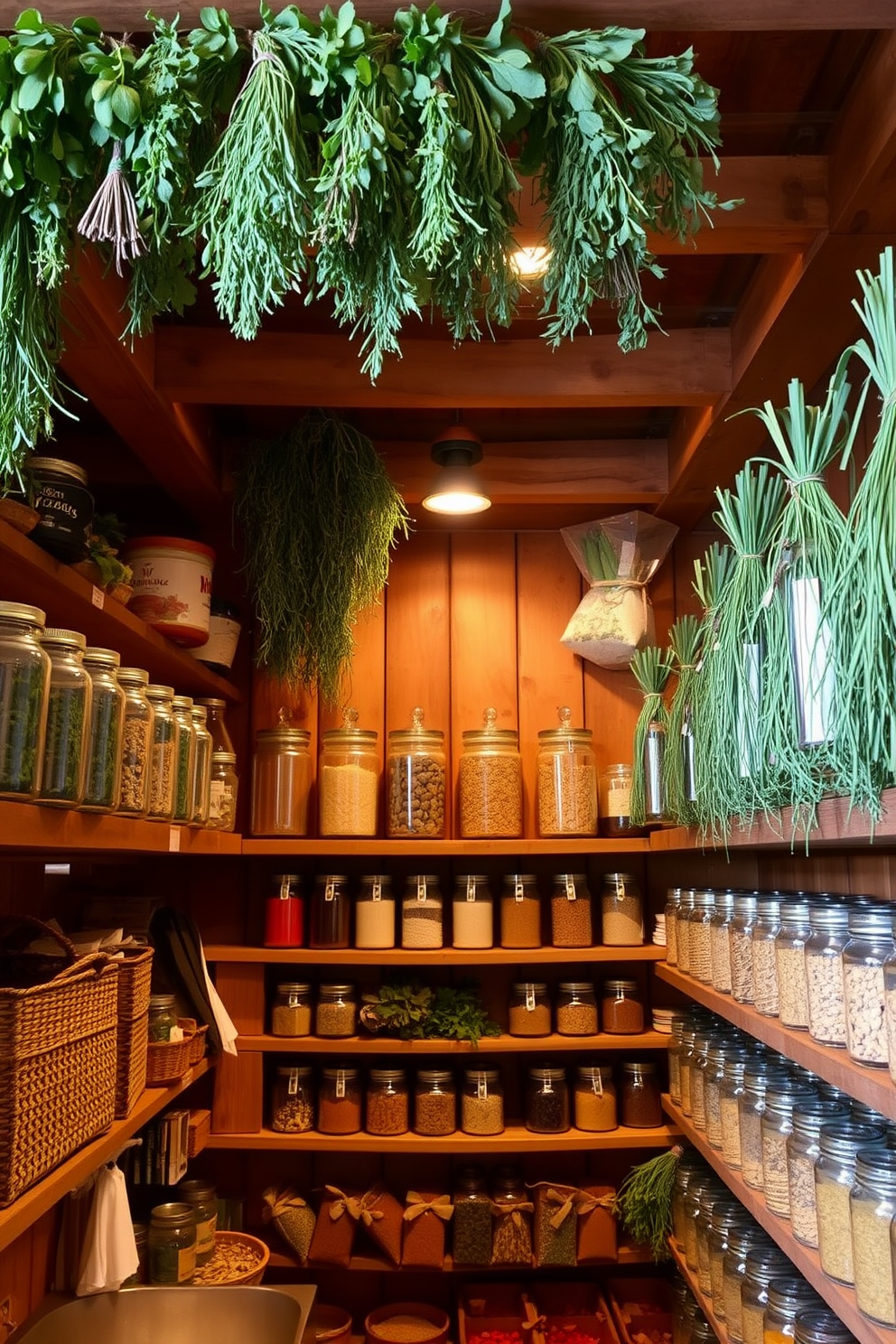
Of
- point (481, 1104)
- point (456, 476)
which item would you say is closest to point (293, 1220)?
point (481, 1104)

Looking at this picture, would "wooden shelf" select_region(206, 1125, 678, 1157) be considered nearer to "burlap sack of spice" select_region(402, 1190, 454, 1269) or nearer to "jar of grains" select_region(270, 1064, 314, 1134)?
"jar of grains" select_region(270, 1064, 314, 1134)

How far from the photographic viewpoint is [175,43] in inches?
43.1

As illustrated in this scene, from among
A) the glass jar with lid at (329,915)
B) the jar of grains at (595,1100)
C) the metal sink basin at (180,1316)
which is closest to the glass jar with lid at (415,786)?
the glass jar with lid at (329,915)

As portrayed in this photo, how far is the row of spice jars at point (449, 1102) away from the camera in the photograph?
2783 mm

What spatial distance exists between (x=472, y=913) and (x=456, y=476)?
1.16m

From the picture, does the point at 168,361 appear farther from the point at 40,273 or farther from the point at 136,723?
the point at 40,273

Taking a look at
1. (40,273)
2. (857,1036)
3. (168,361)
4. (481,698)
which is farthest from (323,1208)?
(40,273)

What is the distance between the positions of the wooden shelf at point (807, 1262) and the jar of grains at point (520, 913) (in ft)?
2.41

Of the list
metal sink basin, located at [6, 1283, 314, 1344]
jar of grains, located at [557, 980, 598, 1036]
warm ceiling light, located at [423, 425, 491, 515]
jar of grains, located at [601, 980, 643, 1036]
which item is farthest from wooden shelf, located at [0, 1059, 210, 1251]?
warm ceiling light, located at [423, 425, 491, 515]

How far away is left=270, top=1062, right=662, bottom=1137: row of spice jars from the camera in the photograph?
278cm

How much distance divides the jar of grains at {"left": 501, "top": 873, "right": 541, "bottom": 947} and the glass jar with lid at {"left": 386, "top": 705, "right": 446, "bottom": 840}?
0.25 m

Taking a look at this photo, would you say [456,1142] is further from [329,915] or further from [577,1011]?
[329,915]

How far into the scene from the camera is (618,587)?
301 cm

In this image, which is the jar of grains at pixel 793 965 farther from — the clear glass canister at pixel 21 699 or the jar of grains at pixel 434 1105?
the jar of grains at pixel 434 1105
